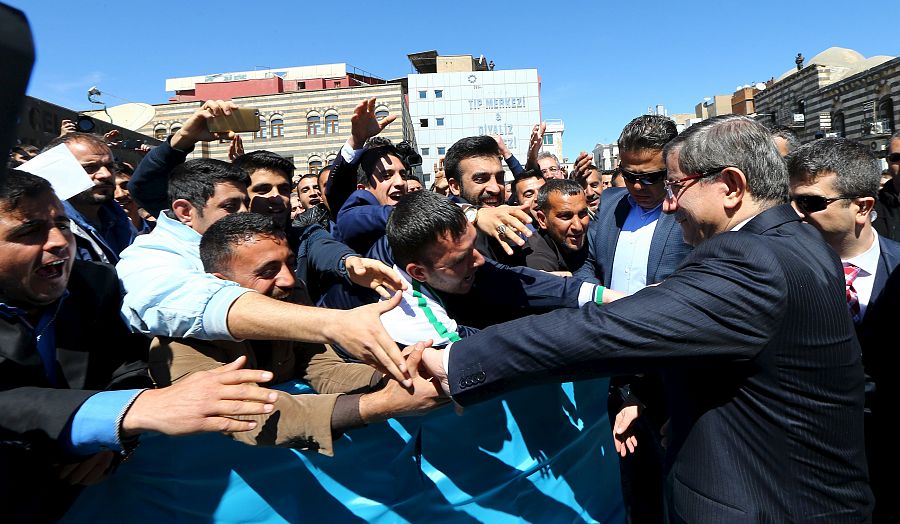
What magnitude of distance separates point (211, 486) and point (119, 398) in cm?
53

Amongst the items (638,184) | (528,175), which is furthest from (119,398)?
(528,175)

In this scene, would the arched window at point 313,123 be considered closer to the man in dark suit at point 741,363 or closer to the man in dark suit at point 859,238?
the man in dark suit at point 859,238

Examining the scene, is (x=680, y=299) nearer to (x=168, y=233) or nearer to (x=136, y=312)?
(x=136, y=312)

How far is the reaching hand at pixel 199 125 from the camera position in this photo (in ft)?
11.0

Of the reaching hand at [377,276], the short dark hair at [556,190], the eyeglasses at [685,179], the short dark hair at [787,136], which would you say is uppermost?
the short dark hair at [787,136]

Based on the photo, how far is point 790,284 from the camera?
1.43 m

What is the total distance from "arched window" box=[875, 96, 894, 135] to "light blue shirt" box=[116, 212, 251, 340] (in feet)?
136

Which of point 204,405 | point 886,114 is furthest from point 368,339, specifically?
point 886,114

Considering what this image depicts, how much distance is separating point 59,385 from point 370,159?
7.13 ft

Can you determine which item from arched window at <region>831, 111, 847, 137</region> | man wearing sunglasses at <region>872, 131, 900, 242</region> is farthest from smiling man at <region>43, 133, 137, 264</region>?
arched window at <region>831, 111, 847, 137</region>

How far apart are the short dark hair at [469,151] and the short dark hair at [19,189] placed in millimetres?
2545

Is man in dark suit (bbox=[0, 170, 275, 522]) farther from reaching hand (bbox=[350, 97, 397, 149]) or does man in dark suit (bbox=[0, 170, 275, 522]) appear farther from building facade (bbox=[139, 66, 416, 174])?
building facade (bbox=[139, 66, 416, 174])

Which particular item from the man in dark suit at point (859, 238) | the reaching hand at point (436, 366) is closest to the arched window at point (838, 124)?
the man in dark suit at point (859, 238)

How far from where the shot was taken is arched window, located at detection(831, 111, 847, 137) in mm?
38062
